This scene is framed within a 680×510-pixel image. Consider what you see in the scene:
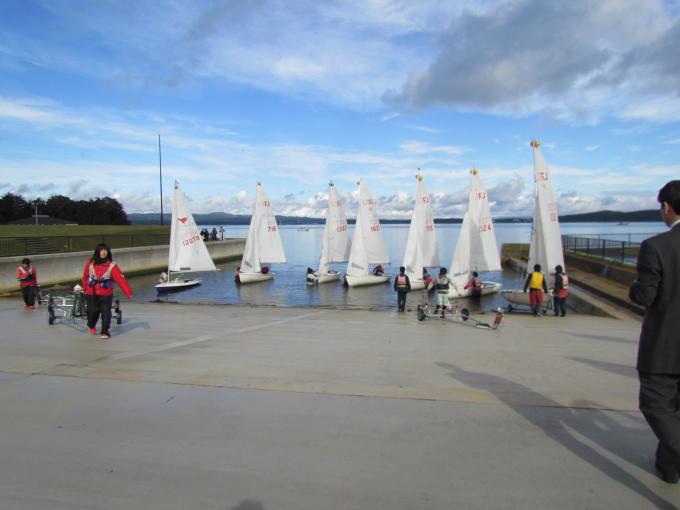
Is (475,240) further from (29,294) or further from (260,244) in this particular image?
(29,294)

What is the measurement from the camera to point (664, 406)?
3594mm

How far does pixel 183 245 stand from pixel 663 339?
29.8 meters

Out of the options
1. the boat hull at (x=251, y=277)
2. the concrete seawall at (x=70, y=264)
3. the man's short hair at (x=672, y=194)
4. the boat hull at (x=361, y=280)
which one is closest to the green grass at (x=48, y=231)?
the concrete seawall at (x=70, y=264)

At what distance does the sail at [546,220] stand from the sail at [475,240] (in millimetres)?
7158

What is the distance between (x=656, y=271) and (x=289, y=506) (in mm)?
3051

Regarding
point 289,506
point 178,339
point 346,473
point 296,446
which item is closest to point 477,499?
point 346,473

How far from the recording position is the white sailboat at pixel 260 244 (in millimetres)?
38375

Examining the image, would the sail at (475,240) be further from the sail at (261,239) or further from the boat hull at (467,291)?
the sail at (261,239)

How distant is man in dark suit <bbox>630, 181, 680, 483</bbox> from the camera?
3.55m

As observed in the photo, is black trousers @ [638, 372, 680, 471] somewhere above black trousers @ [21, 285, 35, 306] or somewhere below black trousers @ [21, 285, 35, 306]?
above

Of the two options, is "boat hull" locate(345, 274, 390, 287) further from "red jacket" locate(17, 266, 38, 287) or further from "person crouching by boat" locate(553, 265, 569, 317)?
"red jacket" locate(17, 266, 38, 287)

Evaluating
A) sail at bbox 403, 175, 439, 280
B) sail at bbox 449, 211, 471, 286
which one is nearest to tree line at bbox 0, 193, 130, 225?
sail at bbox 403, 175, 439, 280

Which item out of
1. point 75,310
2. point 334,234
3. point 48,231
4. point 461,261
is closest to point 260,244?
point 334,234

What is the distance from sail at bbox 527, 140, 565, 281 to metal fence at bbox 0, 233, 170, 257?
2690 cm
